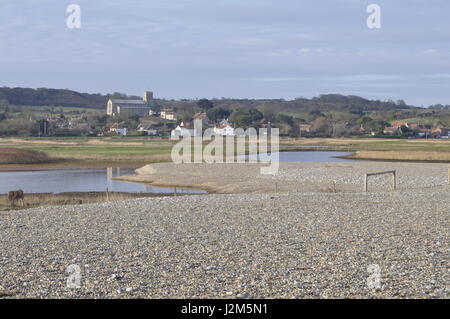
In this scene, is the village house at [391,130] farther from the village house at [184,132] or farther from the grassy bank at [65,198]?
the grassy bank at [65,198]

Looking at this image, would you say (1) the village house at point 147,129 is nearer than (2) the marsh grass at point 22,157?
No

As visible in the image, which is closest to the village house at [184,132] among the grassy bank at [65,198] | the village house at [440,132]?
the village house at [440,132]

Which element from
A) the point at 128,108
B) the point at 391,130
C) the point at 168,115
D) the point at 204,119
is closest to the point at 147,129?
the point at 204,119

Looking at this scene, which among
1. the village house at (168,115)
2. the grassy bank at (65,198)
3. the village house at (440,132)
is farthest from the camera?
the village house at (168,115)

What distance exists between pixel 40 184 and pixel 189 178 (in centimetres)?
894

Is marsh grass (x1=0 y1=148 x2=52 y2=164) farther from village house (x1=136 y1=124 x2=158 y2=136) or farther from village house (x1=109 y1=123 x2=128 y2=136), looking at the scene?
village house (x1=136 y1=124 x2=158 y2=136)

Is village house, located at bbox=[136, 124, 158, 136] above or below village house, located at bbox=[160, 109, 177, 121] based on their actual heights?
below

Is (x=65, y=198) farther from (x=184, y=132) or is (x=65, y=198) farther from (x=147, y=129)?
(x=147, y=129)

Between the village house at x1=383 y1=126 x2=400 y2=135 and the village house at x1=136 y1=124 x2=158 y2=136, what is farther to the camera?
the village house at x1=383 y1=126 x2=400 y2=135

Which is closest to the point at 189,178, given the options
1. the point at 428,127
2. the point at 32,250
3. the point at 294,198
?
the point at 294,198

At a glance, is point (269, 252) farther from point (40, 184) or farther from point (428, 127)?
point (428, 127)

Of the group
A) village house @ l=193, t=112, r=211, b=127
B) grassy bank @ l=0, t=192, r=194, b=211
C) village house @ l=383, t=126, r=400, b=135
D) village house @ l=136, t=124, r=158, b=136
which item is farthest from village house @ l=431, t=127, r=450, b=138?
grassy bank @ l=0, t=192, r=194, b=211

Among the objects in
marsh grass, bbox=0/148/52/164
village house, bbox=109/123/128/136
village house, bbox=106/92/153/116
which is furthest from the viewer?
village house, bbox=106/92/153/116

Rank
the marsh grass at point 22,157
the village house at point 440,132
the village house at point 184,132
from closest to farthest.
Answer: the marsh grass at point 22,157 → the village house at point 184,132 → the village house at point 440,132
